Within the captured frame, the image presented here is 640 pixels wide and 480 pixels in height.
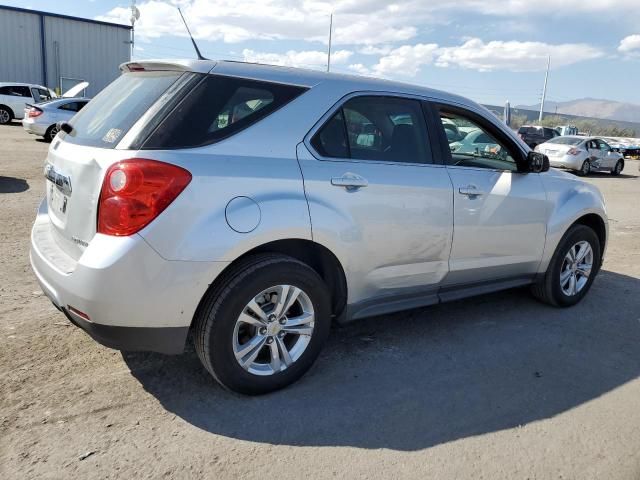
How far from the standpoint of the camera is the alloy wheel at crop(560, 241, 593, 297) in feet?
16.0

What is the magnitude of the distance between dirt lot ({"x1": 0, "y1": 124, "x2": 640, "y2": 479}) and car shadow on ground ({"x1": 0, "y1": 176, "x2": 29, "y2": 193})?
496cm

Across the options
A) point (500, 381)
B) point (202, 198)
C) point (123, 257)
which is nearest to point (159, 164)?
point (202, 198)

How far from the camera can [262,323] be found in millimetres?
3064

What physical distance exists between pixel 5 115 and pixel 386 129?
23.9 metres

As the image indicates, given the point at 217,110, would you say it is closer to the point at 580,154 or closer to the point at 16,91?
the point at 580,154

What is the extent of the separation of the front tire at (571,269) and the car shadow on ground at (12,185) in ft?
25.4

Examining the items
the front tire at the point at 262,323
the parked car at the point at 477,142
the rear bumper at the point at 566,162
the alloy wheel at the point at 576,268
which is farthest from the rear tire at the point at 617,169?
the front tire at the point at 262,323

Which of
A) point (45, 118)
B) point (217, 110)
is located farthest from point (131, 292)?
point (45, 118)

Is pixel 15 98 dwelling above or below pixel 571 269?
above

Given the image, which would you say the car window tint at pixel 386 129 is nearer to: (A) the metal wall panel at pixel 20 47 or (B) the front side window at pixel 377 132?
(B) the front side window at pixel 377 132

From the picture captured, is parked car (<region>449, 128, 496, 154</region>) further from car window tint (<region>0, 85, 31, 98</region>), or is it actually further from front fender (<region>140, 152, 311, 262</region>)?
car window tint (<region>0, 85, 31, 98</region>)

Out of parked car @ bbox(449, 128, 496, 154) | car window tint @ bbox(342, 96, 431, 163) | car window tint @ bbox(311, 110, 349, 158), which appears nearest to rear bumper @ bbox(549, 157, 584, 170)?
parked car @ bbox(449, 128, 496, 154)

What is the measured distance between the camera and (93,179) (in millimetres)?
2773

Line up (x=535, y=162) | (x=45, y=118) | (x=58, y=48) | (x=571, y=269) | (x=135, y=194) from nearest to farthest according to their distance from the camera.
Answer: (x=135, y=194) → (x=535, y=162) → (x=571, y=269) → (x=45, y=118) → (x=58, y=48)
